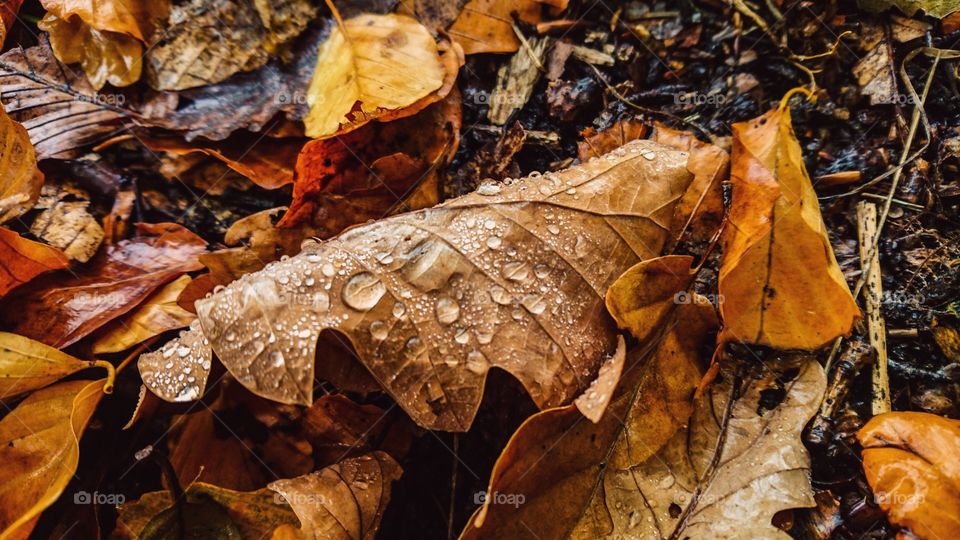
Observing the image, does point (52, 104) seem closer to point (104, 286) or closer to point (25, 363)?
point (104, 286)

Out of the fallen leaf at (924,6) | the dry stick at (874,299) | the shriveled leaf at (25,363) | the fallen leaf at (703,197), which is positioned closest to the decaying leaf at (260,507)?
the shriveled leaf at (25,363)

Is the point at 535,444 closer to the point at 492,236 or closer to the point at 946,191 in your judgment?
the point at 492,236

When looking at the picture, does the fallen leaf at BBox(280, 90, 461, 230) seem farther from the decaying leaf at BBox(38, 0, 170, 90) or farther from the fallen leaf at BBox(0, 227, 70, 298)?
the decaying leaf at BBox(38, 0, 170, 90)

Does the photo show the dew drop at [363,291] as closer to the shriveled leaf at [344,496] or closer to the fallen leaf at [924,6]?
the shriveled leaf at [344,496]

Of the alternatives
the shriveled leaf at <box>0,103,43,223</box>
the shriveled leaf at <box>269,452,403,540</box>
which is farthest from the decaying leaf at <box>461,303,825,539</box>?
the shriveled leaf at <box>0,103,43,223</box>

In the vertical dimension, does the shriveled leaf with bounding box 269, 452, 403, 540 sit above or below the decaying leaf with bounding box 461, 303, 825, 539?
below

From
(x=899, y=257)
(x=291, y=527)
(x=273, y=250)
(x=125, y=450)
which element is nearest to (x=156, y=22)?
(x=273, y=250)
